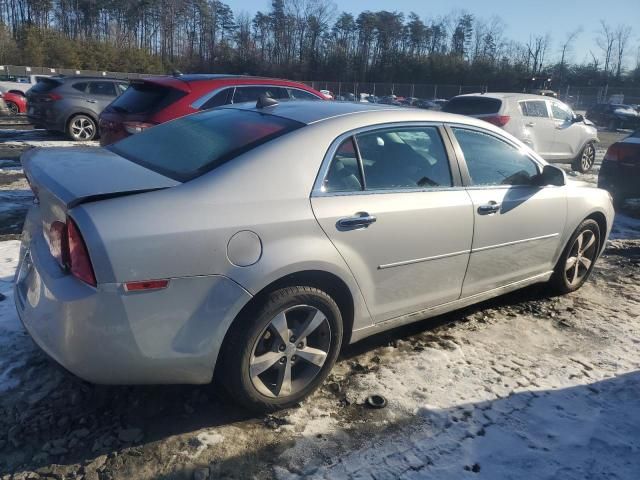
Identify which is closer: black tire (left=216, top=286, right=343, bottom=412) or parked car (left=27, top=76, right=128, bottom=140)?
black tire (left=216, top=286, right=343, bottom=412)

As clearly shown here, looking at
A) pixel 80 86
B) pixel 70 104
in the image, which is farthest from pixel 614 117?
pixel 70 104

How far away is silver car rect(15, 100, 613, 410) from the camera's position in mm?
2354

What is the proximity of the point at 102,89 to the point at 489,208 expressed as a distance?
1188 centimetres

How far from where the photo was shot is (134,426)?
107 inches

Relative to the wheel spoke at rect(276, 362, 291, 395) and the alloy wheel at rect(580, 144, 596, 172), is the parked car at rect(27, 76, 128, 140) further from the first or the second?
the wheel spoke at rect(276, 362, 291, 395)

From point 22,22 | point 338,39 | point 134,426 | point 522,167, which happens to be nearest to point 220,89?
point 522,167

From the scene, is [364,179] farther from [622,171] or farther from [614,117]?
[614,117]

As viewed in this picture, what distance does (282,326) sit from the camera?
276 cm

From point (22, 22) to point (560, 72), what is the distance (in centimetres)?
6967

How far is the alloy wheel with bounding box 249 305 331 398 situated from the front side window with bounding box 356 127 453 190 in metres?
0.83

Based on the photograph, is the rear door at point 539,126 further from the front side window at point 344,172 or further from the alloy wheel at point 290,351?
Answer: the alloy wheel at point 290,351

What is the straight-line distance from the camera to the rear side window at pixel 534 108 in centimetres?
1121

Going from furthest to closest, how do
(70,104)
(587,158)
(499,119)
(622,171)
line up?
1. (587,158)
2. (70,104)
3. (499,119)
4. (622,171)

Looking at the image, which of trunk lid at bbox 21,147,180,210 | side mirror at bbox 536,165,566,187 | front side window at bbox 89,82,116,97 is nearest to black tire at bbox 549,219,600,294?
side mirror at bbox 536,165,566,187
